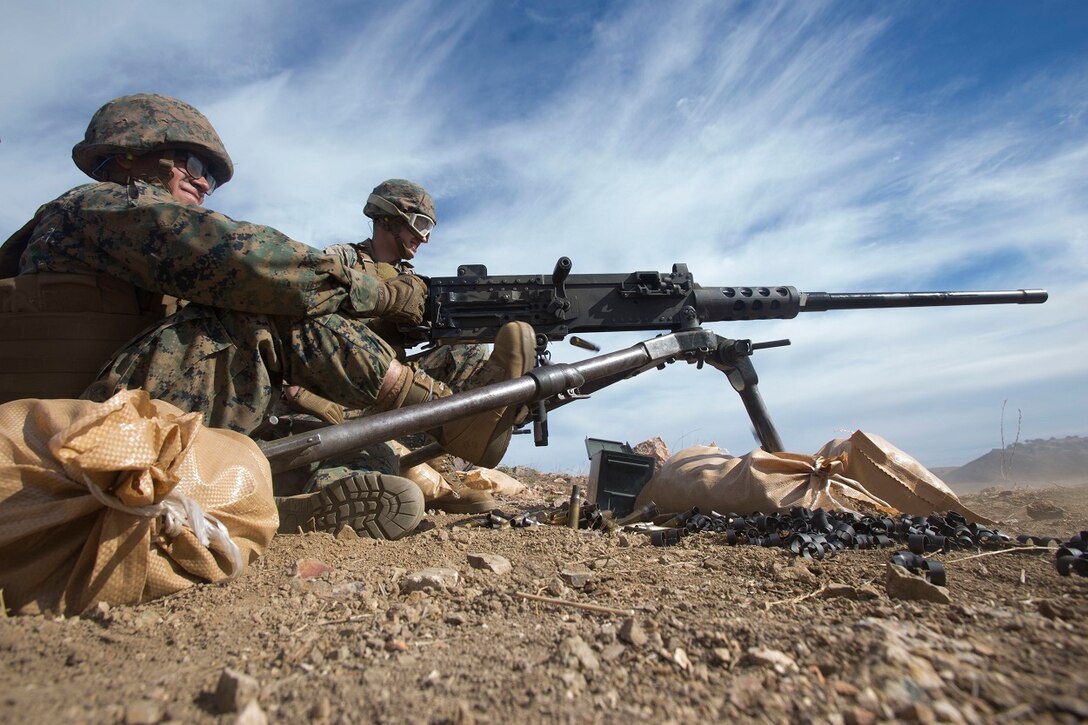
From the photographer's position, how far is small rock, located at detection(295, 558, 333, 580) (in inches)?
77.0

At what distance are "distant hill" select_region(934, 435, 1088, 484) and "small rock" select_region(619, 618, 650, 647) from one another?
458 inches

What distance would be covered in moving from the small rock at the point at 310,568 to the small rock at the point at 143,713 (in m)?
0.86

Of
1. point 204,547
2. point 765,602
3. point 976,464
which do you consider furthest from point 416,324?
point 976,464

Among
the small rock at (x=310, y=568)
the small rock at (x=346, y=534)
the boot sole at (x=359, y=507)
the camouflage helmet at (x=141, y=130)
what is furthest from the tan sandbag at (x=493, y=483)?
the camouflage helmet at (x=141, y=130)

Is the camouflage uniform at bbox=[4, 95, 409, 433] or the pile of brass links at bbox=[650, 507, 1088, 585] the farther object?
the camouflage uniform at bbox=[4, 95, 409, 433]

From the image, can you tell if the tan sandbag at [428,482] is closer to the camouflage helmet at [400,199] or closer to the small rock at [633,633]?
the camouflage helmet at [400,199]

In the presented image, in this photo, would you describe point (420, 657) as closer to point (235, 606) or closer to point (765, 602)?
point (235, 606)

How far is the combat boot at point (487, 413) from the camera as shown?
123 inches

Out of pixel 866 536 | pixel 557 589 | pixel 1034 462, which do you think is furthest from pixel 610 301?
pixel 1034 462

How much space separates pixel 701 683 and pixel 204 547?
1.29 m

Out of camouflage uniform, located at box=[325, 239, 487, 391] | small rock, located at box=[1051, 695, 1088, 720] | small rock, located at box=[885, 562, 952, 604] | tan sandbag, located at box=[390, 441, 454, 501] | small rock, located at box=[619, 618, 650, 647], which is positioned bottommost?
small rock, located at box=[619, 618, 650, 647]

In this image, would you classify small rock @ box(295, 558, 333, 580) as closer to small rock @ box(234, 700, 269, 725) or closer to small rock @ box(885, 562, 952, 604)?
small rock @ box(234, 700, 269, 725)

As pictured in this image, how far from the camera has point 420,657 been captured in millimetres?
1314

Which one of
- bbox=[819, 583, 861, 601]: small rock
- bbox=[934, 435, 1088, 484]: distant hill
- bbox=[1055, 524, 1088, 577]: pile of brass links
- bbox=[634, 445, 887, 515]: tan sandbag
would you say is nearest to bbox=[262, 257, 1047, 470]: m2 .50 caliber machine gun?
bbox=[634, 445, 887, 515]: tan sandbag
